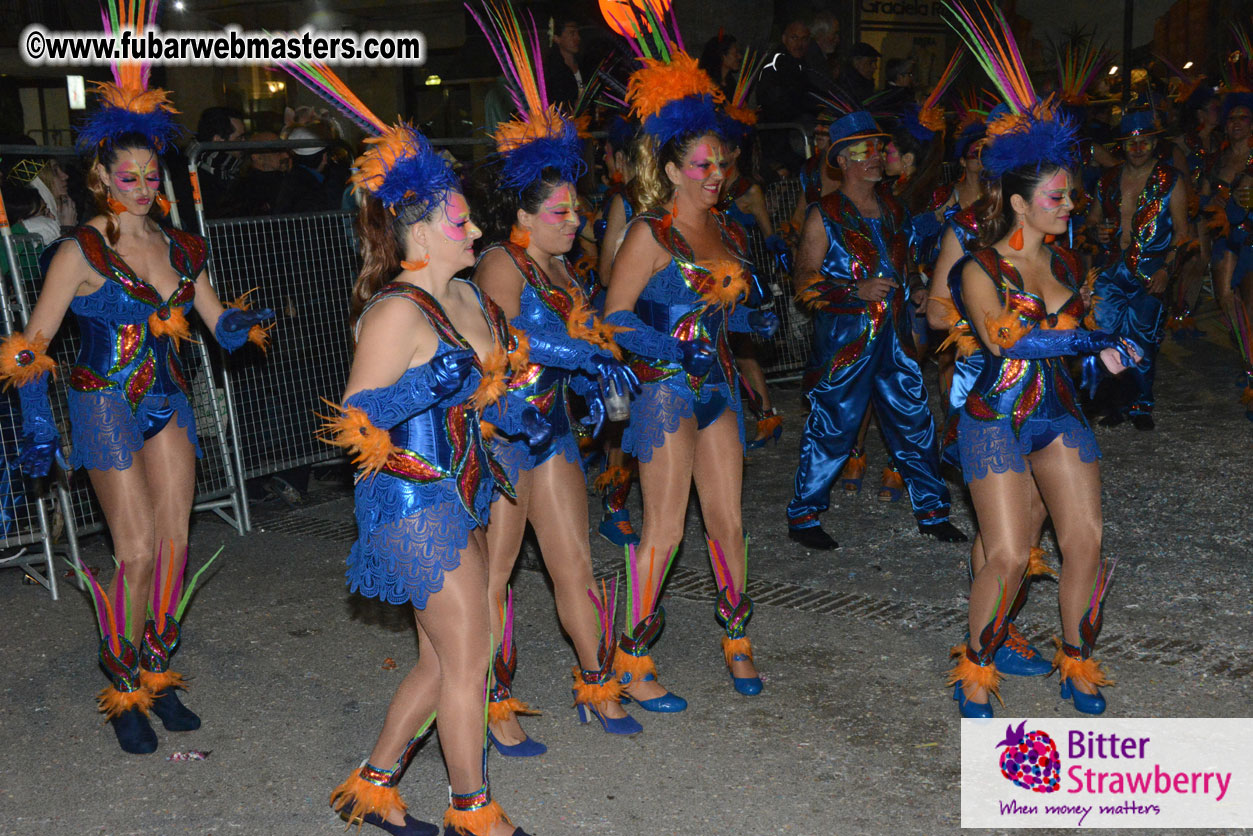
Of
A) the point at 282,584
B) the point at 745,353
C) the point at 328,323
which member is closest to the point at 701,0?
the point at 745,353

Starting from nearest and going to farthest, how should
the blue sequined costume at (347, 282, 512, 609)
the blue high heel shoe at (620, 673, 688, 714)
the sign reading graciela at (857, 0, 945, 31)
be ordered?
the blue sequined costume at (347, 282, 512, 609) < the blue high heel shoe at (620, 673, 688, 714) < the sign reading graciela at (857, 0, 945, 31)

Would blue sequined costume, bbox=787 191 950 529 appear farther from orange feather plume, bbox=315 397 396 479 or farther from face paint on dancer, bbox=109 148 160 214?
orange feather plume, bbox=315 397 396 479

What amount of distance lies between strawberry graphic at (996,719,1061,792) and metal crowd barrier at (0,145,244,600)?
3.74 meters

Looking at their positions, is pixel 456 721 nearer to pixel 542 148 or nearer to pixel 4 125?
pixel 542 148

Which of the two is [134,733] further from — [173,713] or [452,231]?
[452,231]

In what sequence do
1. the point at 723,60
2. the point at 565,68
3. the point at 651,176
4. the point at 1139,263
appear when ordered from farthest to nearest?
the point at 723,60 < the point at 565,68 < the point at 1139,263 < the point at 651,176

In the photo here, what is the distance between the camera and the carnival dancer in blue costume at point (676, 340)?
438cm

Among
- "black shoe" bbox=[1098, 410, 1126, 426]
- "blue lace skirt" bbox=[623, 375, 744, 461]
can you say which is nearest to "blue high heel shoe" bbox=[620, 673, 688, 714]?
"blue lace skirt" bbox=[623, 375, 744, 461]

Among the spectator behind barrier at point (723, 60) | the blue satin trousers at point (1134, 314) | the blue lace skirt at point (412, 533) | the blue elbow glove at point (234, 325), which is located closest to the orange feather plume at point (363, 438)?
the blue lace skirt at point (412, 533)

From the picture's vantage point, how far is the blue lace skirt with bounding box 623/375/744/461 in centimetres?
436

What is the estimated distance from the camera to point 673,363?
435 centimetres

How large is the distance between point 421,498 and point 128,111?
217 centimetres

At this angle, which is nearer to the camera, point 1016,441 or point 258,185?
point 1016,441

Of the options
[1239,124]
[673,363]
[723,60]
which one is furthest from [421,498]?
[1239,124]
